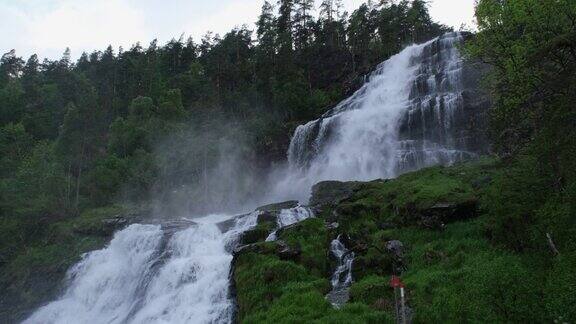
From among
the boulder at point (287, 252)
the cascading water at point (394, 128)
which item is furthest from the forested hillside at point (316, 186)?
the cascading water at point (394, 128)

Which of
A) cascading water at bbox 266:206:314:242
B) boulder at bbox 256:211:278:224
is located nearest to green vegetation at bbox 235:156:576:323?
cascading water at bbox 266:206:314:242

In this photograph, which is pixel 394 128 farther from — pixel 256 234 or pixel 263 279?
pixel 263 279

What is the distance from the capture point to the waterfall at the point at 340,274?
16958mm

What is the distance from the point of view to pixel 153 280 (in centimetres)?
2652

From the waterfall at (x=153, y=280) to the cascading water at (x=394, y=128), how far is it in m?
14.3

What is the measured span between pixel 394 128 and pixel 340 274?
23874mm

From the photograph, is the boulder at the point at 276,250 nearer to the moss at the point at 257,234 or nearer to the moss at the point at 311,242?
the moss at the point at 311,242

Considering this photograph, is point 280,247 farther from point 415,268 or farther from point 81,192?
point 81,192

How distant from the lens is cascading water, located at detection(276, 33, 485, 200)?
37562 millimetres

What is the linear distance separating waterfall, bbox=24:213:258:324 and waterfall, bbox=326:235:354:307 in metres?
4.79

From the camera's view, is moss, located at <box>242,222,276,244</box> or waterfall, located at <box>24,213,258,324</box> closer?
waterfall, located at <box>24,213,258,324</box>

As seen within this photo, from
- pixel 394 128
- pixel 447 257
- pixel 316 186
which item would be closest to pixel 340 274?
pixel 447 257

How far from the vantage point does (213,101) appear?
212 ft

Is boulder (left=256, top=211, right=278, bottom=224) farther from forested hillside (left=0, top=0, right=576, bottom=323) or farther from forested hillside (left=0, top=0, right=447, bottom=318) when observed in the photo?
forested hillside (left=0, top=0, right=447, bottom=318)
